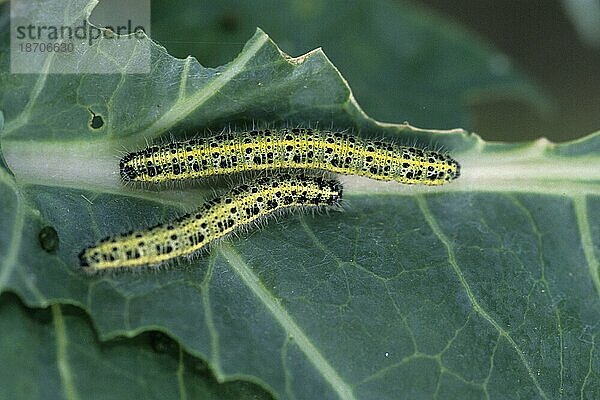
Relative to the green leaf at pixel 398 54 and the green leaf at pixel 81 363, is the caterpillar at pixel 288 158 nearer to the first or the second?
the green leaf at pixel 81 363

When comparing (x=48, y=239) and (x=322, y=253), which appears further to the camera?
(x=322, y=253)

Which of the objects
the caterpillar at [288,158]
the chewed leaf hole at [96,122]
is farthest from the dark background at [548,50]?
the chewed leaf hole at [96,122]

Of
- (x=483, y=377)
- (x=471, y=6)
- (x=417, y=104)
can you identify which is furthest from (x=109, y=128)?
(x=471, y=6)

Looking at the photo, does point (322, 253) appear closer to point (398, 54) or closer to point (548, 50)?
point (398, 54)

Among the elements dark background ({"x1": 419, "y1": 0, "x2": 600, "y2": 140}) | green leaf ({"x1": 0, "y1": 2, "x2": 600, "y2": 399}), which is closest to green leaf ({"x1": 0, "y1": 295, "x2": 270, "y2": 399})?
green leaf ({"x1": 0, "y1": 2, "x2": 600, "y2": 399})

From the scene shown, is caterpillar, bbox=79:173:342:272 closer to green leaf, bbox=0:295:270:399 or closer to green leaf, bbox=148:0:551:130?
green leaf, bbox=0:295:270:399

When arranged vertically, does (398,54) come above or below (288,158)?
above

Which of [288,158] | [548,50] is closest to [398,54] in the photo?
[288,158]
